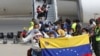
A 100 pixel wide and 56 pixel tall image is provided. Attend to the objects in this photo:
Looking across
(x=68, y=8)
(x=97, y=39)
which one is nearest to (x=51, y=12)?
(x=68, y=8)

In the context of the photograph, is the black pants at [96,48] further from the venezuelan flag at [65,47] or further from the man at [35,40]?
the man at [35,40]

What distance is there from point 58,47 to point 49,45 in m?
0.27

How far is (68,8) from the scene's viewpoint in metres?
28.7

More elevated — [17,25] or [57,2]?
[57,2]

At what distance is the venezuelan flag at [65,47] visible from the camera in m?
10.1

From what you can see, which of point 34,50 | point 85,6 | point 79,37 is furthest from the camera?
point 85,6

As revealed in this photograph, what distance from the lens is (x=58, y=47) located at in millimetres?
10273

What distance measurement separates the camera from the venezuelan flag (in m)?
10.1

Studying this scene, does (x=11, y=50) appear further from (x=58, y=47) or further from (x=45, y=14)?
(x=45, y=14)

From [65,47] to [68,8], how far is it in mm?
18477

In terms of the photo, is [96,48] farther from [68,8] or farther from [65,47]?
[68,8]

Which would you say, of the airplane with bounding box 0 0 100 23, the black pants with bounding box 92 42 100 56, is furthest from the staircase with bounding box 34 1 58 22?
the black pants with bounding box 92 42 100 56

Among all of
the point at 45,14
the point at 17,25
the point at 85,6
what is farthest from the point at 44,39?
the point at 17,25

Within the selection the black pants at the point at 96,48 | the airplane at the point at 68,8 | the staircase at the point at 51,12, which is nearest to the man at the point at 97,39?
the black pants at the point at 96,48
